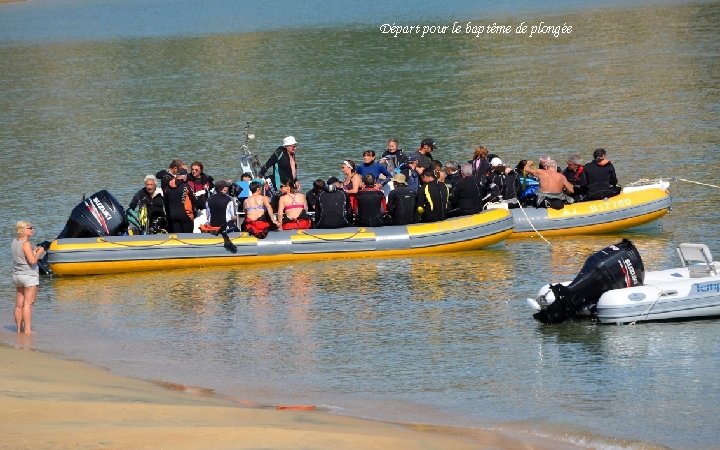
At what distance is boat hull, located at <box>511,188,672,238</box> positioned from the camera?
2006 centimetres

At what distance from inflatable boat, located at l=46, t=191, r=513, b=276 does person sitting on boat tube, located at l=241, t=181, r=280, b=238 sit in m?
0.13

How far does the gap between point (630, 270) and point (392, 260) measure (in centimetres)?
485

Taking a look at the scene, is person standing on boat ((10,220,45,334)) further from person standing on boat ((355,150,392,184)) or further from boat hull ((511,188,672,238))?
boat hull ((511,188,672,238))

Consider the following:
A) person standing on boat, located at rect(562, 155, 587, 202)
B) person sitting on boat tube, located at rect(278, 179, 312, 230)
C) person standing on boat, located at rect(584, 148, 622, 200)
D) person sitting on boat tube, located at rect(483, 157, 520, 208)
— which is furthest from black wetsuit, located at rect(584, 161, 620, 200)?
person sitting on boat tube, located at rect(278, 179, 312, 230)

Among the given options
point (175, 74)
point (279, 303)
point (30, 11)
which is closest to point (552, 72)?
point (175, 74)

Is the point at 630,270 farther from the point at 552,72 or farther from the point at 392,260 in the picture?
the point at 552,72

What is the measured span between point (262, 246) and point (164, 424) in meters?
8.40

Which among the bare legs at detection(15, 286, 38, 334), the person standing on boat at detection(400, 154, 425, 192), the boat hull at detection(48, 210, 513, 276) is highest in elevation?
the person standing on boat at detection(400, 154, 425, 192)

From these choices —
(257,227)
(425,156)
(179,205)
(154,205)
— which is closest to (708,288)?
(257,227)

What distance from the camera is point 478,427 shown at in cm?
1201

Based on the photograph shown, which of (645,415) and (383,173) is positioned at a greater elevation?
(383,173)

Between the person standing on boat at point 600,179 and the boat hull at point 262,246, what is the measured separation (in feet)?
6.48

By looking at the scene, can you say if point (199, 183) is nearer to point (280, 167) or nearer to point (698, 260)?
point (280, 167)

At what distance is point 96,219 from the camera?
19172 millimetres
